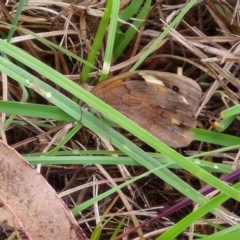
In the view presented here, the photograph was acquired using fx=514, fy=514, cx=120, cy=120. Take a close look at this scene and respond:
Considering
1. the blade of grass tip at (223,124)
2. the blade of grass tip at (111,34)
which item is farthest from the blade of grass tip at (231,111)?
the blade of grass tip at (111,34)

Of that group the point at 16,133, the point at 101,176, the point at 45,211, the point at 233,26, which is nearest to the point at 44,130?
the point at 16,133

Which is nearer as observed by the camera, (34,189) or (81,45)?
(34,189)

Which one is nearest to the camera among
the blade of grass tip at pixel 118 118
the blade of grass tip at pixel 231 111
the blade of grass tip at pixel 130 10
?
the blade of grass tip at pixel 118 118

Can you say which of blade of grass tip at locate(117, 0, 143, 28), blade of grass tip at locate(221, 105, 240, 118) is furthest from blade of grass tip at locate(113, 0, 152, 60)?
blade of grass tip at locate(221, 105, 240, 118)

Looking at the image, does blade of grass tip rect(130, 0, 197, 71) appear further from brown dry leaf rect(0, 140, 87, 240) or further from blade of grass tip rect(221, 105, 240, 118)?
brown dry leaf rect(0, 140, 87, 240)

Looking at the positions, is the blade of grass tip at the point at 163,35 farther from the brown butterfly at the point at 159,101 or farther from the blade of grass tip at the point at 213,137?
the blade of grass tip at the point at 213,137

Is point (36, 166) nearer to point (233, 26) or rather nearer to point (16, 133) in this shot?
point (16, 133)
